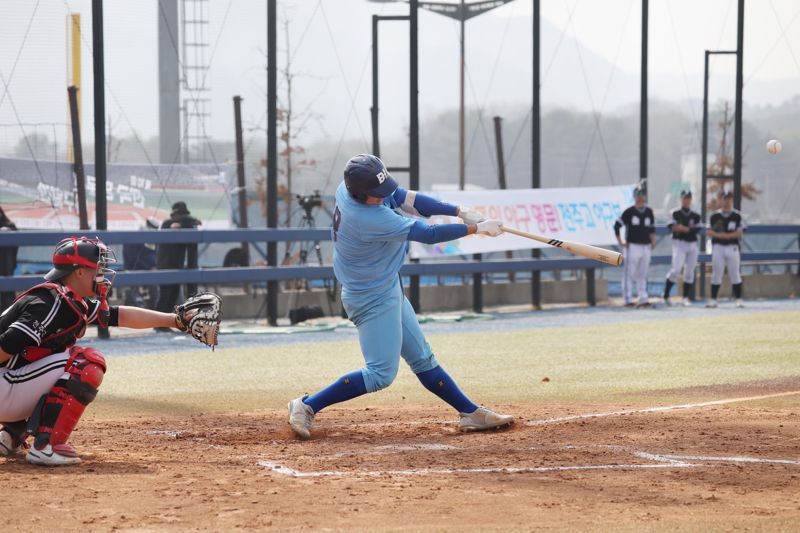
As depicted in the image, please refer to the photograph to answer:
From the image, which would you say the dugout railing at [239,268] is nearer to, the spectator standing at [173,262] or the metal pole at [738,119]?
the spectator standing at [173,262]

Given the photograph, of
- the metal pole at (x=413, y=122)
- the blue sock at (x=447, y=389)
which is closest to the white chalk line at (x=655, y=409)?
the blue sock at (x=447, y=389)

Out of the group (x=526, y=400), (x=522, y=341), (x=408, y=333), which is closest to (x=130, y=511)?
(x=408, y=333)

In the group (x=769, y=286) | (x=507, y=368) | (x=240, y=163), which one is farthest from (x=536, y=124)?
(x=507, y=368)

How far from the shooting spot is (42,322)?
6172 millimetres

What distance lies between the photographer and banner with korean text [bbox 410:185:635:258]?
20.7 m

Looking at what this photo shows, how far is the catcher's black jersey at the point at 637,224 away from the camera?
21312mm

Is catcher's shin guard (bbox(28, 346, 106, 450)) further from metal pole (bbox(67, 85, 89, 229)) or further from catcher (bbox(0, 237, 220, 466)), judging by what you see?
metal pole (bbox(67, 85, 89, 229))

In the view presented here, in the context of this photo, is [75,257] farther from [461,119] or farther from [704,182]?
[704,182]

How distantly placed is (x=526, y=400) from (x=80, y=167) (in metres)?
10.4

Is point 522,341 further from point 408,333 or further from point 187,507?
point 187,507

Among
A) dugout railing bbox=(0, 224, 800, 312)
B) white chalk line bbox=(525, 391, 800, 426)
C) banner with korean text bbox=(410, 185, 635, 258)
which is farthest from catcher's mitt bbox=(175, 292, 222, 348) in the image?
banner with korean text bbox=(410, 185, 635, 258)

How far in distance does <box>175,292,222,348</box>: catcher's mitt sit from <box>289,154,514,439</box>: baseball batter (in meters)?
0.84

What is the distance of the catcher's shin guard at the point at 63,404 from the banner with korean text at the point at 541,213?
1361cm

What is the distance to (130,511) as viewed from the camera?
510 centimetres
